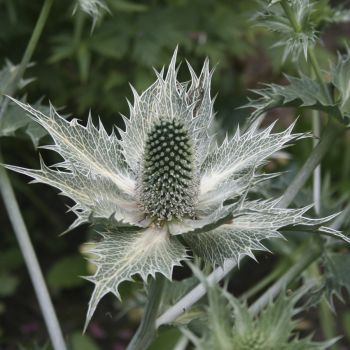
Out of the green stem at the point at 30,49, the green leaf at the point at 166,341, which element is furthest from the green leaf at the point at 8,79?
the green leaf at the point at 166,341

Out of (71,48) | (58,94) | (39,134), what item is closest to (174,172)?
(39,134)

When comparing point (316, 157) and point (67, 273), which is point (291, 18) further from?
point (67, 273)

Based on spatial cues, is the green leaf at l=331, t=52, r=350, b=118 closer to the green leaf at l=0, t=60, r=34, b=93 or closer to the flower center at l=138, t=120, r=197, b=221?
the flower center at l=138, t=120, r=197, b=221

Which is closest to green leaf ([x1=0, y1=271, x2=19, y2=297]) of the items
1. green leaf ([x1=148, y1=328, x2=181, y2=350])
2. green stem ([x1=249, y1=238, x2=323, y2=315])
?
green leaf ([x1=148, y1=328, x2=181, y2=350])

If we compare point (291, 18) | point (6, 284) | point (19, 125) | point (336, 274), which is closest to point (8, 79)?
point (19, 125)

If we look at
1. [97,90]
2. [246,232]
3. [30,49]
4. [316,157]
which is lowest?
[246,232]

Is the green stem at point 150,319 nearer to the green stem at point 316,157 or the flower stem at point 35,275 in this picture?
the flower stem at point 35,275
